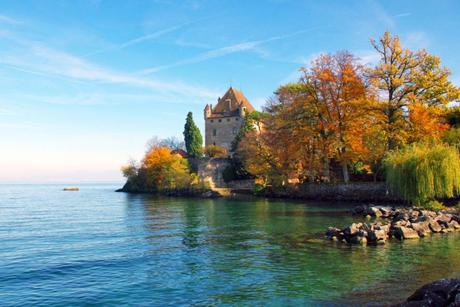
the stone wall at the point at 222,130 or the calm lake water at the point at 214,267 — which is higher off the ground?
the stone wall at the point at 222,130

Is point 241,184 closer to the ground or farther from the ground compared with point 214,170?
closer to the ground

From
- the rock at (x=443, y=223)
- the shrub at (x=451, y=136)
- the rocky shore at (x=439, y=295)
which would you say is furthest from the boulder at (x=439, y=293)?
the shrub at (x=451, y=136)

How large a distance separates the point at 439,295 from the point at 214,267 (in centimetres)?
940

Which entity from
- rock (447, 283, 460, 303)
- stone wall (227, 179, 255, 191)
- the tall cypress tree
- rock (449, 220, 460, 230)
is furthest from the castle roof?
rock (447, 283, 460, 303)

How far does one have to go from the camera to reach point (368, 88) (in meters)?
48.1

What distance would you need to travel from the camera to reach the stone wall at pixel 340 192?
47434 mm

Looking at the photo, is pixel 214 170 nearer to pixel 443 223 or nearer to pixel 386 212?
pixel 386 212

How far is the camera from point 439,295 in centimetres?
970

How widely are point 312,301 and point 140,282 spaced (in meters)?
6.37

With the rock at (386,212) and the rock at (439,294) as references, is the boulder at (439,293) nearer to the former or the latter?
the rock at (439,294)

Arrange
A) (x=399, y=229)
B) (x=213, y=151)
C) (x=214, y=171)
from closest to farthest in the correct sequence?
(x=399, y=229)
(x=214, y=171)
(x=213, y=151)

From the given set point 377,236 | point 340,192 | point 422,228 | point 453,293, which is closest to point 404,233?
point 422,228

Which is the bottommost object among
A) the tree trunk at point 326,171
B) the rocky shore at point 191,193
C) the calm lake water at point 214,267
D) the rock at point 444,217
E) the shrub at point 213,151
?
Result: the calm lake water at point 214,267

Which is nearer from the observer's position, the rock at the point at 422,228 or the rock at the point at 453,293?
the rock at the point at 453,293
